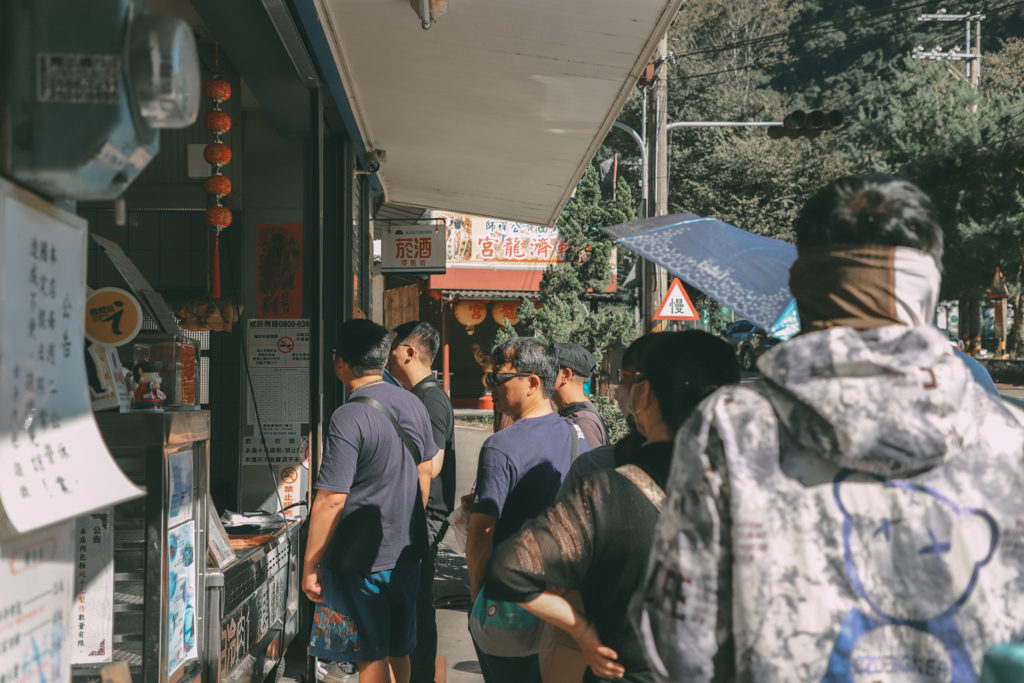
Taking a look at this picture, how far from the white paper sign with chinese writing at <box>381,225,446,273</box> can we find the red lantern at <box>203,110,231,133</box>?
4.50 metres

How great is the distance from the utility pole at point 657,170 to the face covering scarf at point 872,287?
10626 mm

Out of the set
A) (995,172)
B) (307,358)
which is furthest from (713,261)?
(995,172)

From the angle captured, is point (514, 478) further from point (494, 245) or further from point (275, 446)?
point (494, 245)

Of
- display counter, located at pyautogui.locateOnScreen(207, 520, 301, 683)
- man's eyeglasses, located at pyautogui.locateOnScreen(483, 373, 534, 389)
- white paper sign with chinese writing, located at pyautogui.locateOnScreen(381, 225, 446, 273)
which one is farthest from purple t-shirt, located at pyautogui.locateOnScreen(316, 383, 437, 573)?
white paper sign with chinese writing, located at pyautogui.locateOnScreen(381, 225, 446, 273)

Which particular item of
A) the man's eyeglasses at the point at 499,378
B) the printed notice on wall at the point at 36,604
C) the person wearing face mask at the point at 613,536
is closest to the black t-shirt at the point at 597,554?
the person wearing face mask at the point at 613,536

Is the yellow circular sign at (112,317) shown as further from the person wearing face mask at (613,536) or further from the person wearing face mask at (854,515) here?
the person wearing face mask at (854,515)

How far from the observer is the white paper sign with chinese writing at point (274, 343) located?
556 cm

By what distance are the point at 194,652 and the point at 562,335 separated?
35.8 ft

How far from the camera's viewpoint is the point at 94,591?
9.17 ft

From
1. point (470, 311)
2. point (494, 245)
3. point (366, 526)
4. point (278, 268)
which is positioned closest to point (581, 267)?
point (494, 245)

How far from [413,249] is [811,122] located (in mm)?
6141

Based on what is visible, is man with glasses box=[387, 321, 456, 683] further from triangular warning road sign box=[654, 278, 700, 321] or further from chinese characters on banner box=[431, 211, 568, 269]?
chinese characters on banner box=[431, 211, 568, 269]

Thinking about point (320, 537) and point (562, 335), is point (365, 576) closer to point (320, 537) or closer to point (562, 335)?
point (320, 537)

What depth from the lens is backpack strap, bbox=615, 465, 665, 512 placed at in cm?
185
